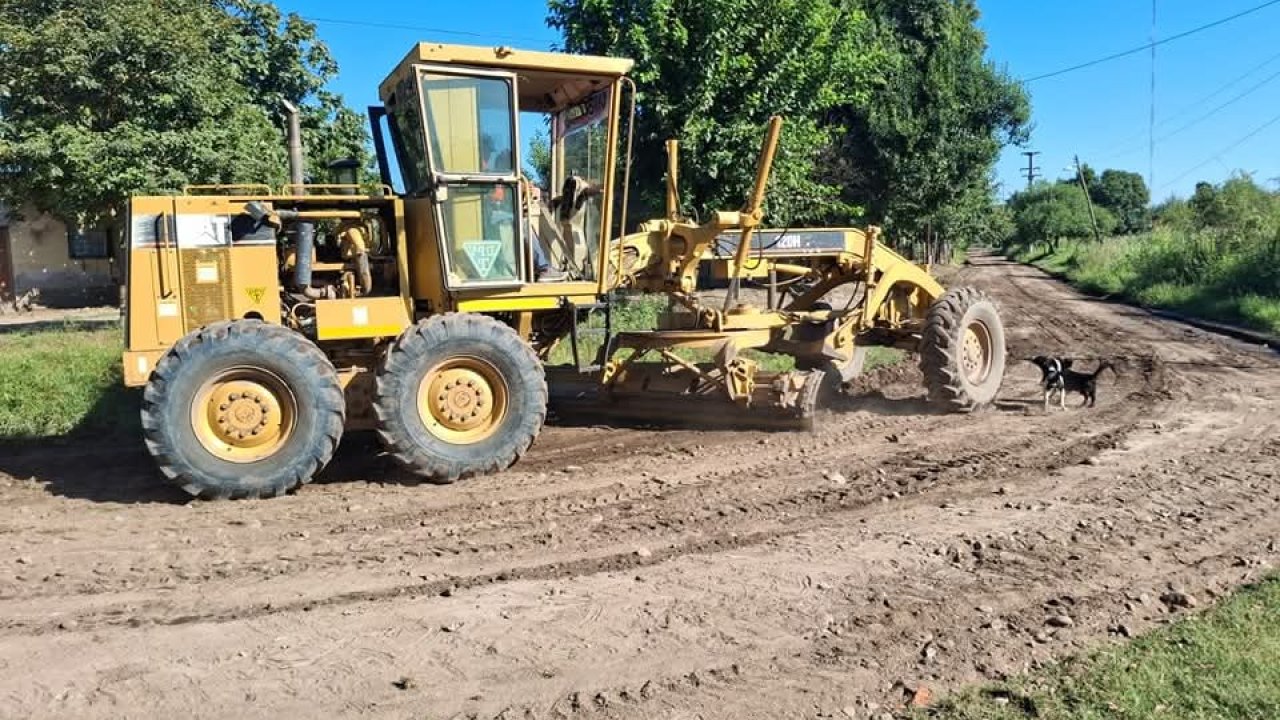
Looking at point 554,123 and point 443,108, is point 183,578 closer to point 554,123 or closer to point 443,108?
point 443,108

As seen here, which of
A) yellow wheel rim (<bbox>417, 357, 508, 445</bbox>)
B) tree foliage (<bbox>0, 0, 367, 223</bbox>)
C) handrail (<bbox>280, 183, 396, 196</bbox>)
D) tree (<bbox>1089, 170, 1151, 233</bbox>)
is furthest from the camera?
tree (<bbox>1089, 170, 1151, 233</bbox>)

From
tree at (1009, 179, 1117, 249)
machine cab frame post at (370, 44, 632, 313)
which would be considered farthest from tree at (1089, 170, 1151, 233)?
machine cab frame post at (370, 44, 632, 313)

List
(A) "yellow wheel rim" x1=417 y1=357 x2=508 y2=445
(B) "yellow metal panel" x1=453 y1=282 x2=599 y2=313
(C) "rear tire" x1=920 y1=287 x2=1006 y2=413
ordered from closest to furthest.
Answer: (A) "yellow wheel rim" x1=417 y1=357 x2=508 y2=445, (B) "yellow metal panel" x1=453 y1=282 x2=599 y2=313, (C) "rear tire" x1=920 y1=287 x2=1006 y2=413

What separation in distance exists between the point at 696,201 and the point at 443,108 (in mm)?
9318

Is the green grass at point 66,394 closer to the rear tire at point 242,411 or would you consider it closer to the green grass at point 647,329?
the green grass at point 647,329

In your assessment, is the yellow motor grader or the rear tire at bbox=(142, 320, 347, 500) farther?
the yellow motor grader

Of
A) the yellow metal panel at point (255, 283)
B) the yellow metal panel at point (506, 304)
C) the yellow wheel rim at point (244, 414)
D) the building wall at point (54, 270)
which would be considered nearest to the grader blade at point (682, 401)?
the yellow metal panel at point (506, 304)

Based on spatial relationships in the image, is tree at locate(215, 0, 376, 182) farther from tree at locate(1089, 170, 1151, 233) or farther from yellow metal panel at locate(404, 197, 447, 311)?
tree at locate(1089, 170, 1151, 233)

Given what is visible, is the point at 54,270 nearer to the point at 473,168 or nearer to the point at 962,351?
the point at 473,168

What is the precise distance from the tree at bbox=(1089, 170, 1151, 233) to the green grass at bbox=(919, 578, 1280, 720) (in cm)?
10530

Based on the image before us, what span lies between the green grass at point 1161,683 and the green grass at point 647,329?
523cm

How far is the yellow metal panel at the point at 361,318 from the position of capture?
751 centimetres

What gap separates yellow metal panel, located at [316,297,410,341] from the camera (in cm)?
751

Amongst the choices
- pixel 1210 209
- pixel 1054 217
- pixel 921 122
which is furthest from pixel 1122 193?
pixel 921 122
